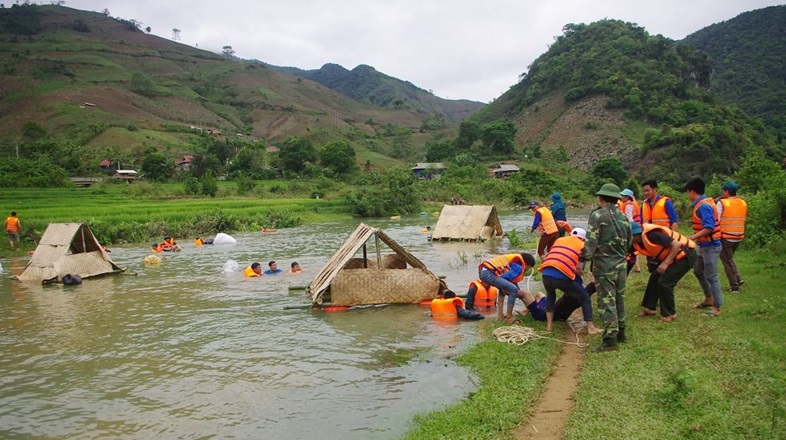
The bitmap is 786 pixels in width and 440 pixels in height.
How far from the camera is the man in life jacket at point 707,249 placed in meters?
8.12

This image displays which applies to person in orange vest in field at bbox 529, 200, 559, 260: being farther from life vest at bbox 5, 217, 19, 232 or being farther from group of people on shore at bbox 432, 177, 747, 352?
life vest at bbox 5, 217, 19, 232

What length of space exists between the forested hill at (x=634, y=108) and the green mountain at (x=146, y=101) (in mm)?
30768

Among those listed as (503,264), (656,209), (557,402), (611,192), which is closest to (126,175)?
(503,264)

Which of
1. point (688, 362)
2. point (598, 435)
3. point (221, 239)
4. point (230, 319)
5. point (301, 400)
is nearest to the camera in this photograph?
point (598, 435)

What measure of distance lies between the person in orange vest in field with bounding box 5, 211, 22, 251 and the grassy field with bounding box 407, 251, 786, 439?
23335 millimetres

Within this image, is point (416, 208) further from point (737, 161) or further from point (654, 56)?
point (654, 56)

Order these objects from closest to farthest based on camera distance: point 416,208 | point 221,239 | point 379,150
Result: point 221,239 → point 416,208 → point 379,150

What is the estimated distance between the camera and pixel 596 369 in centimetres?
655

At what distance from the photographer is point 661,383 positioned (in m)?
5.83

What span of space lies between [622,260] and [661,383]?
192cm

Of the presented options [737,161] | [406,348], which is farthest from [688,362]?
[737,161]

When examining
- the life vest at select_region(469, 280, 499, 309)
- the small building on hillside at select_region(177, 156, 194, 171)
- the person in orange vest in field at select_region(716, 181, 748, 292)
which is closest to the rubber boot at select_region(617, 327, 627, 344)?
the person in orange vest in field at select_region(716, 181, 748, 292)

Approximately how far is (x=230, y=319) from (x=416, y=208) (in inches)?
1421

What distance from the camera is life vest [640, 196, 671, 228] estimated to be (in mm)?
9141
